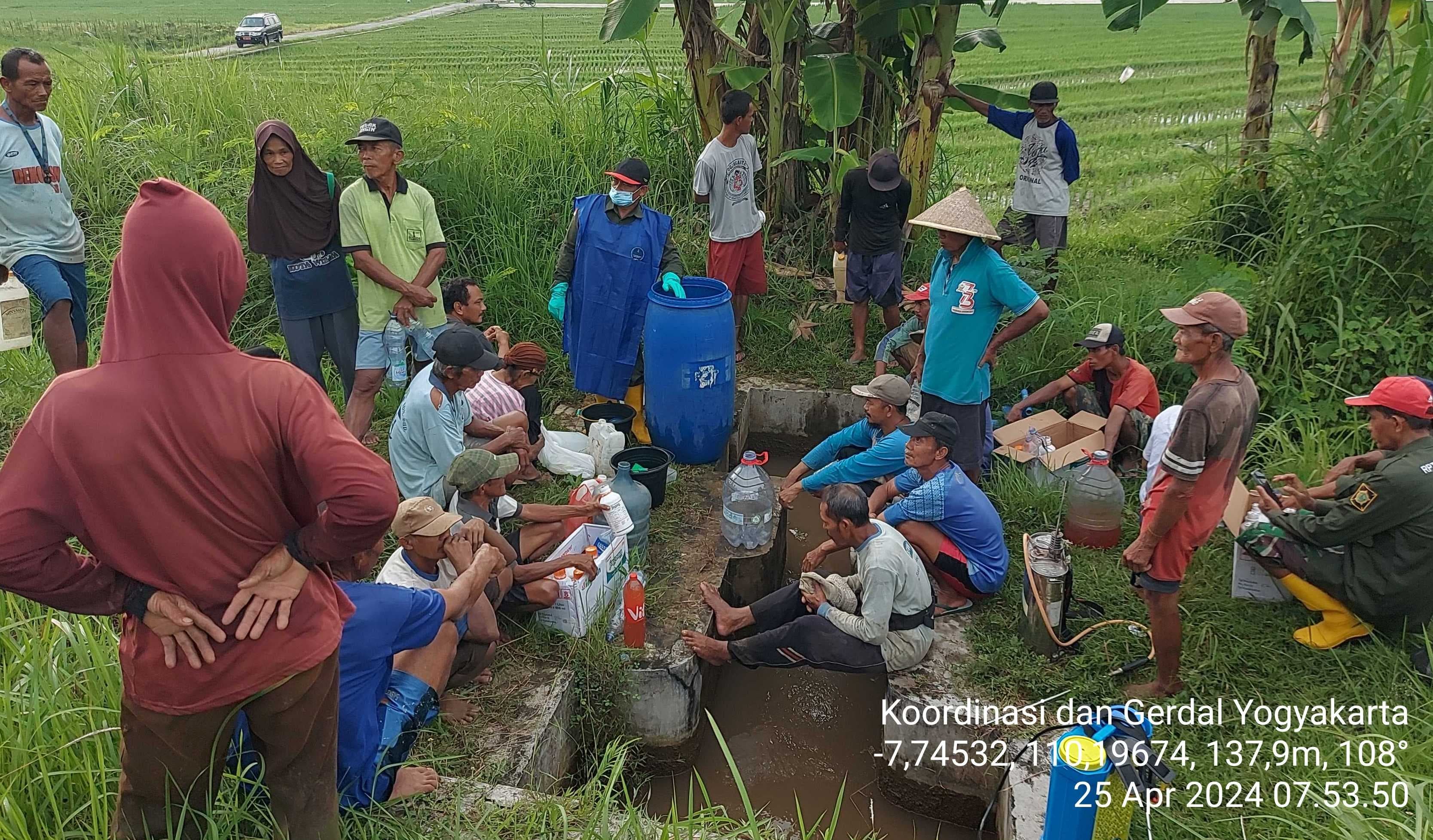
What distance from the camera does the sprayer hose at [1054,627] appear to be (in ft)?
12.7

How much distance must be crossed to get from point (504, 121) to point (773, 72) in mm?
2486

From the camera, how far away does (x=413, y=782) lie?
3014mm

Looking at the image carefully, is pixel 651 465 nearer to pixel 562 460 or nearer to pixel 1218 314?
pixel 562 460

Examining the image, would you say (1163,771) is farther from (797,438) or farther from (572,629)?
(797,438)

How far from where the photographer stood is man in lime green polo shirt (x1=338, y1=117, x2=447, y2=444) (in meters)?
4.95

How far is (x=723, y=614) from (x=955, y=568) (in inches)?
41.5

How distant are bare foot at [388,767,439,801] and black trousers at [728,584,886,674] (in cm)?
140

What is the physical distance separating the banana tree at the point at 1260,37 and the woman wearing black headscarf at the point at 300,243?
15.4ft

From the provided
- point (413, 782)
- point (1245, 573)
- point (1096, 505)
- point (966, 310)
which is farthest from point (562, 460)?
point (1245, 573)

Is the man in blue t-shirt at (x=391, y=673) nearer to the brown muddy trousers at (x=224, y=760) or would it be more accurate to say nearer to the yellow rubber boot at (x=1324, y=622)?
the brown muddy trousers at (x=224, y=760)

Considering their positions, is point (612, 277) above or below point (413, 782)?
above

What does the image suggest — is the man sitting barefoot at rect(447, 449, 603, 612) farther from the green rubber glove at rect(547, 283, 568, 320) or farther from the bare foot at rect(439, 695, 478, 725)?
the green rubber glove at rect(547, 283, 568, 320)

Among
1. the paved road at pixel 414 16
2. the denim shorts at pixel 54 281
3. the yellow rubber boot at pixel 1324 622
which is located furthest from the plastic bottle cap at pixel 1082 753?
the paved road at pixel 414 16

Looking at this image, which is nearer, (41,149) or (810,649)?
(810,649)
